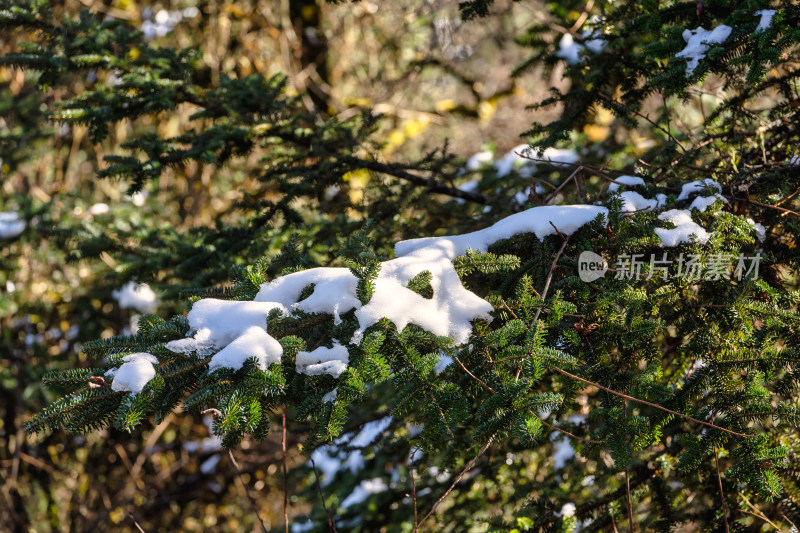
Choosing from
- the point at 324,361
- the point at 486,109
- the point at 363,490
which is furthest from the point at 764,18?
the point at 486,109

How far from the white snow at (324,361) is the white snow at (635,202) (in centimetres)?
109

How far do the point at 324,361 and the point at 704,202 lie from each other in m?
1.37

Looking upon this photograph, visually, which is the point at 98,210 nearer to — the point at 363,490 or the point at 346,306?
the point at 363,490

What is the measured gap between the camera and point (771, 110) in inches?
92.9

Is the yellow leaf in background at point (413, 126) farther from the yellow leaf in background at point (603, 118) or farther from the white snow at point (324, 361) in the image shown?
the white snow at point (324, 361)

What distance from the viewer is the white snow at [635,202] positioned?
1929 mm

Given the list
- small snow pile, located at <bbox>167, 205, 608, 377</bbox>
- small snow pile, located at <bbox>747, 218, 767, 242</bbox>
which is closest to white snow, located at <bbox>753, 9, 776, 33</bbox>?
small snow pile, located at <bbox>747, 218, 767, 242</bbox>

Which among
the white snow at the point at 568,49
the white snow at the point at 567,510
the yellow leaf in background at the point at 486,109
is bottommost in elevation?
the yellow leaf in background at the point at 486,109

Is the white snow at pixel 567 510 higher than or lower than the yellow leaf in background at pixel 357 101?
higher

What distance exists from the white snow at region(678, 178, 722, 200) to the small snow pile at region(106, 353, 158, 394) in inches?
73.2

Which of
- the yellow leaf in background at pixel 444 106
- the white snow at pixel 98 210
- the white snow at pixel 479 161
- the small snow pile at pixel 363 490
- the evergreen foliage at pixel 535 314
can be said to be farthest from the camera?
the yellow leaf in background at pixel 444 106

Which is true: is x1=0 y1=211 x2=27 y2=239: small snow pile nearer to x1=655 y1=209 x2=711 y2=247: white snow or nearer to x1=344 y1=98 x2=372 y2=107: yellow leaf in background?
x1=344 y1=98 x2=372 y2=107: yellow leaf in background

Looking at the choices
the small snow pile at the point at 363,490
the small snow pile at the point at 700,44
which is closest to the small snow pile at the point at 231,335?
the small snow pile at the point at 700,44

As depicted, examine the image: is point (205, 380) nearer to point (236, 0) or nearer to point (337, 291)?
point (337, 291)
